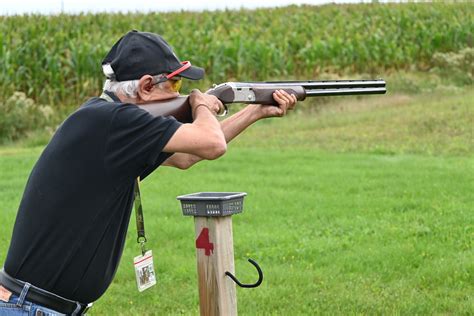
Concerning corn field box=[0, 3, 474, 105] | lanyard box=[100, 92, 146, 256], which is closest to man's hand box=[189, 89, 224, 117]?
lanyard box=[100, 92, 146, 256]

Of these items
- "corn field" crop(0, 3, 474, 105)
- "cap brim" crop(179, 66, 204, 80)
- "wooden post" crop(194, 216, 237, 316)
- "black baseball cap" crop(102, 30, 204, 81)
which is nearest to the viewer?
"black baseball cap" crop(102, 30, 204, 81)

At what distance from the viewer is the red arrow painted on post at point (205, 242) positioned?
555 cm

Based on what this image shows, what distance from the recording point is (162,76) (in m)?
4.54

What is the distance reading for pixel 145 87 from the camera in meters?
4.54

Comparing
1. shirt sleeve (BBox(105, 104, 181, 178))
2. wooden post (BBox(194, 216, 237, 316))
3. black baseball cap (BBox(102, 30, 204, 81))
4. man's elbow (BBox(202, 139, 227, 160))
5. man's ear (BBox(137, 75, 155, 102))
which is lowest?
wooden post (BBox(194, 216, 237, 316))

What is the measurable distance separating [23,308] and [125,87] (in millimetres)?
1091

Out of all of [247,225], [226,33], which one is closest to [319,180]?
[247,225]

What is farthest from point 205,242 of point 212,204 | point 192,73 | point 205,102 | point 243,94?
point 192,73

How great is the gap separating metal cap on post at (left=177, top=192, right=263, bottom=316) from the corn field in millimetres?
18611

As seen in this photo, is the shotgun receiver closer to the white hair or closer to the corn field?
the white hair

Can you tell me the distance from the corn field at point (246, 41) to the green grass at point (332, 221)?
5.32m

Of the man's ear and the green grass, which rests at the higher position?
the man's ear

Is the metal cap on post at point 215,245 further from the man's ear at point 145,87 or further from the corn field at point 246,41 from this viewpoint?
the corn field at point 246,41

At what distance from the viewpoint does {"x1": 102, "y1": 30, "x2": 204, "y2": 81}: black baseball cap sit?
176 inches
